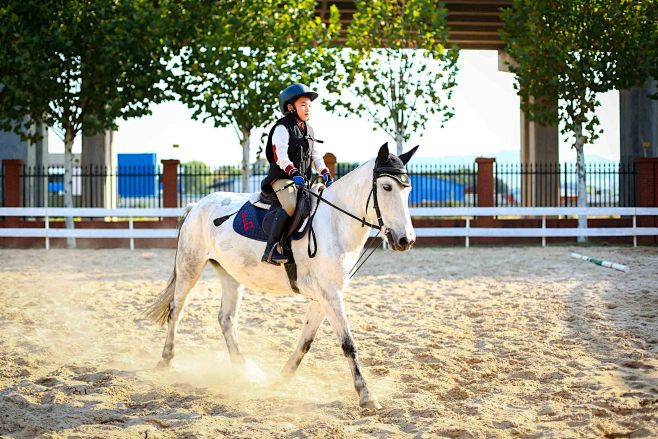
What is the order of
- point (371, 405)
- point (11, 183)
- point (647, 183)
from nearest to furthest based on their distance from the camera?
point (371, 405) → point (647, 183) → point (11, 183)

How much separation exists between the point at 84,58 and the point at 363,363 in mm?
19277

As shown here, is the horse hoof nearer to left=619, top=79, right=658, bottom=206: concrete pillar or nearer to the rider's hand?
the rider's hand

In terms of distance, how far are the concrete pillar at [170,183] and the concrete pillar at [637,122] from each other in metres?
18.1

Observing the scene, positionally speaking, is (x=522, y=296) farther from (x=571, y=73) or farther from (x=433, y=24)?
(x=433, y=24)

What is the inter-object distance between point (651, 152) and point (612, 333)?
24963mm

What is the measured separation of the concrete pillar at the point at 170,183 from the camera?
25.6 meters

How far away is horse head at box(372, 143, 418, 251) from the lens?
6571mm

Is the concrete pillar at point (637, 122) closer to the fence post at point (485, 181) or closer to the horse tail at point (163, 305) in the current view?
the fence post at point (485, 181)

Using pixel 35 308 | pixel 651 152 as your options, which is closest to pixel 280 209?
pixel 35 308

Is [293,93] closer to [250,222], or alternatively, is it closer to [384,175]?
[384,175]

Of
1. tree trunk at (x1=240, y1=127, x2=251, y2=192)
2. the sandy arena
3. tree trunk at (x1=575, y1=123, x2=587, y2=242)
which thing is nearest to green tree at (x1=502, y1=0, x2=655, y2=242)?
tree trunk at (x1=575, y1=123, x2=587, y2=242)

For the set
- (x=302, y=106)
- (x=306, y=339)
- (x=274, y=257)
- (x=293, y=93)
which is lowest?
(x=306, y=339)

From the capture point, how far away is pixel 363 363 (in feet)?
27.0

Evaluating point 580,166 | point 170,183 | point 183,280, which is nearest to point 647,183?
point 580,166
